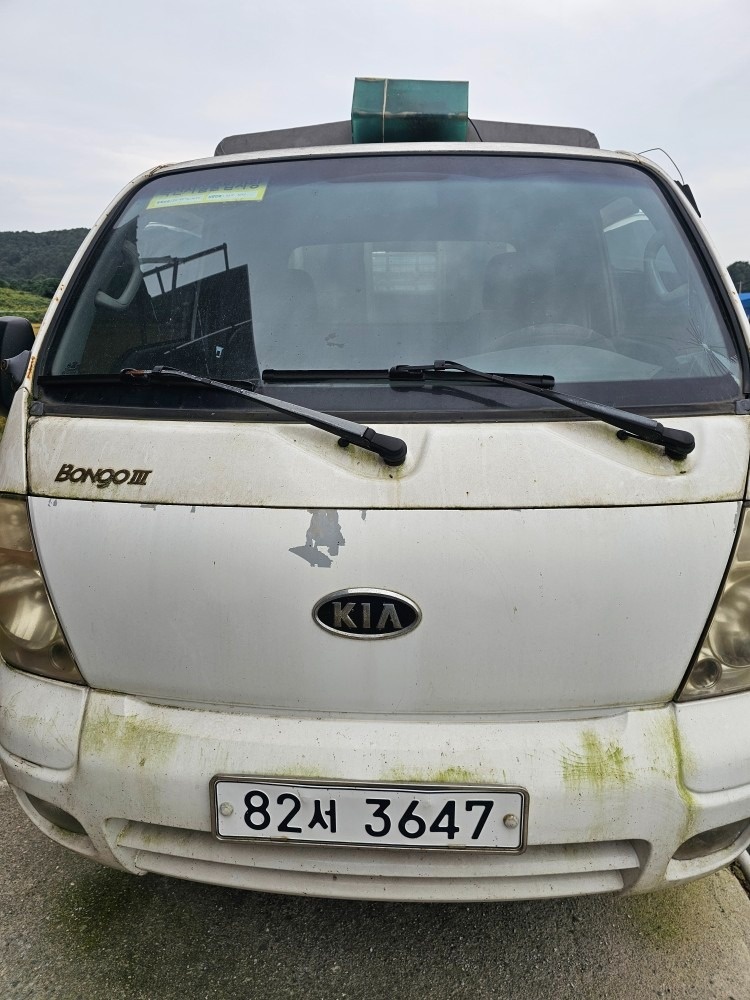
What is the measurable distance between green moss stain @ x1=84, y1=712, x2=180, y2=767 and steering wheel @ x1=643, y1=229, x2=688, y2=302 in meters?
1.52

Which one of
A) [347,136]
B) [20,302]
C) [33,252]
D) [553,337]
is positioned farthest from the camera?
[33,252]

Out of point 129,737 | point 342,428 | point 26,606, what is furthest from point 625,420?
point 26,606

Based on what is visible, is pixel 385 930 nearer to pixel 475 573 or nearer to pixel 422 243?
pixel 475 573

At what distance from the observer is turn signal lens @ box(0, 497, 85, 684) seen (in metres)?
1.51

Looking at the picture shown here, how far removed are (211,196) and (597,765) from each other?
172 cm

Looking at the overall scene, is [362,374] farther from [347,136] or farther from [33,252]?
[33,252]

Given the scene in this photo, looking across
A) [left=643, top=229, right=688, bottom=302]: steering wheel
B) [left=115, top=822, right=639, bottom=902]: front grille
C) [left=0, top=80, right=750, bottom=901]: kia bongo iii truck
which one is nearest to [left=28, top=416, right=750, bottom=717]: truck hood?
[left=0, top=80, right=750, bottom=901]: kia bongo iii truck

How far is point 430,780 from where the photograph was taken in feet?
4.43

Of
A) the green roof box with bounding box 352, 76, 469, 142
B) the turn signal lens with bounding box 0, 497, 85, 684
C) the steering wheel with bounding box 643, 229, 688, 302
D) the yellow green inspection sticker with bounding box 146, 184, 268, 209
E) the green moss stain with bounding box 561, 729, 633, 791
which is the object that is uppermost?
the green roof box with bounding box 352, 76, 469, 142

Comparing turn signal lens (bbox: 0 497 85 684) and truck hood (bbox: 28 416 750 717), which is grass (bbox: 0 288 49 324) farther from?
truck hood (bbox: 28 416 750 717)

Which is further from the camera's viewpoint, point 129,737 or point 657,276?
point 657,276

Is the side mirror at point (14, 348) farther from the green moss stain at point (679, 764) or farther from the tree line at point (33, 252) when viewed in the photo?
the tree line at point (33, 252)

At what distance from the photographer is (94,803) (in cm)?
146

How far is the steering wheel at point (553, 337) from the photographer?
5.57ft
